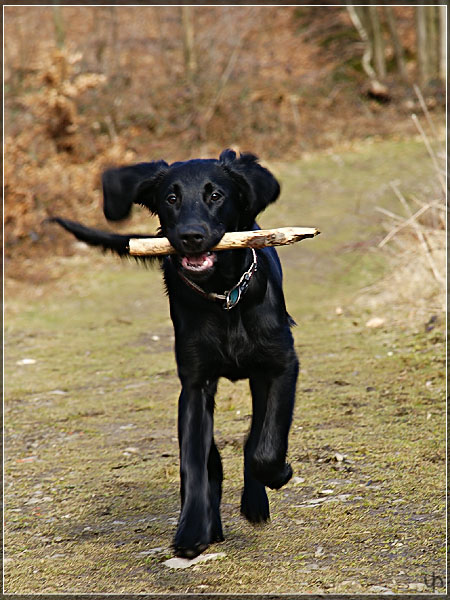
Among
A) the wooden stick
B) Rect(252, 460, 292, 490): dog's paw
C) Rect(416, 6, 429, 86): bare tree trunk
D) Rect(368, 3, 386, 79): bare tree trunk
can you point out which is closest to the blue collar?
the wooden stick

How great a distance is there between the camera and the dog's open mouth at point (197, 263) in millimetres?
2715

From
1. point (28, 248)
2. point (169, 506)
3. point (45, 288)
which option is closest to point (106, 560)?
point (169, 506)

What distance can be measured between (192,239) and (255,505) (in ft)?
3.35

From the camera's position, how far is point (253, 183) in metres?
2.99

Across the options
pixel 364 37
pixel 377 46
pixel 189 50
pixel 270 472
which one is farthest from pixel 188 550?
pixel 364 37

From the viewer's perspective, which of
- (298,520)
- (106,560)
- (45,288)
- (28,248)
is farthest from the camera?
(28,248)

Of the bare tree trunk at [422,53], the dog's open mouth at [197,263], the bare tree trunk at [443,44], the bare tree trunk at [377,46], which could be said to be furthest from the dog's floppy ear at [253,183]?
the bare tree trunk at [377,46]

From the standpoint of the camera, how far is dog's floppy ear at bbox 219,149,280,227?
300cm

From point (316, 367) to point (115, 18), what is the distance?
12.2 metres

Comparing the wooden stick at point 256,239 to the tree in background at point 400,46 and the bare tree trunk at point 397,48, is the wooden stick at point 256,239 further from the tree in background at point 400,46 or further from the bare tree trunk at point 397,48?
the bare tree trunk at point 397,48

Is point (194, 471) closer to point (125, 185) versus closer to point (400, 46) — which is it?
point (125, 185)

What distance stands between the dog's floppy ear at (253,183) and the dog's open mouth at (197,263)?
37 centimetres

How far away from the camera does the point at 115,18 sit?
15.5 metres

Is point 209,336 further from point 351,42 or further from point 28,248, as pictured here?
point 351,42
